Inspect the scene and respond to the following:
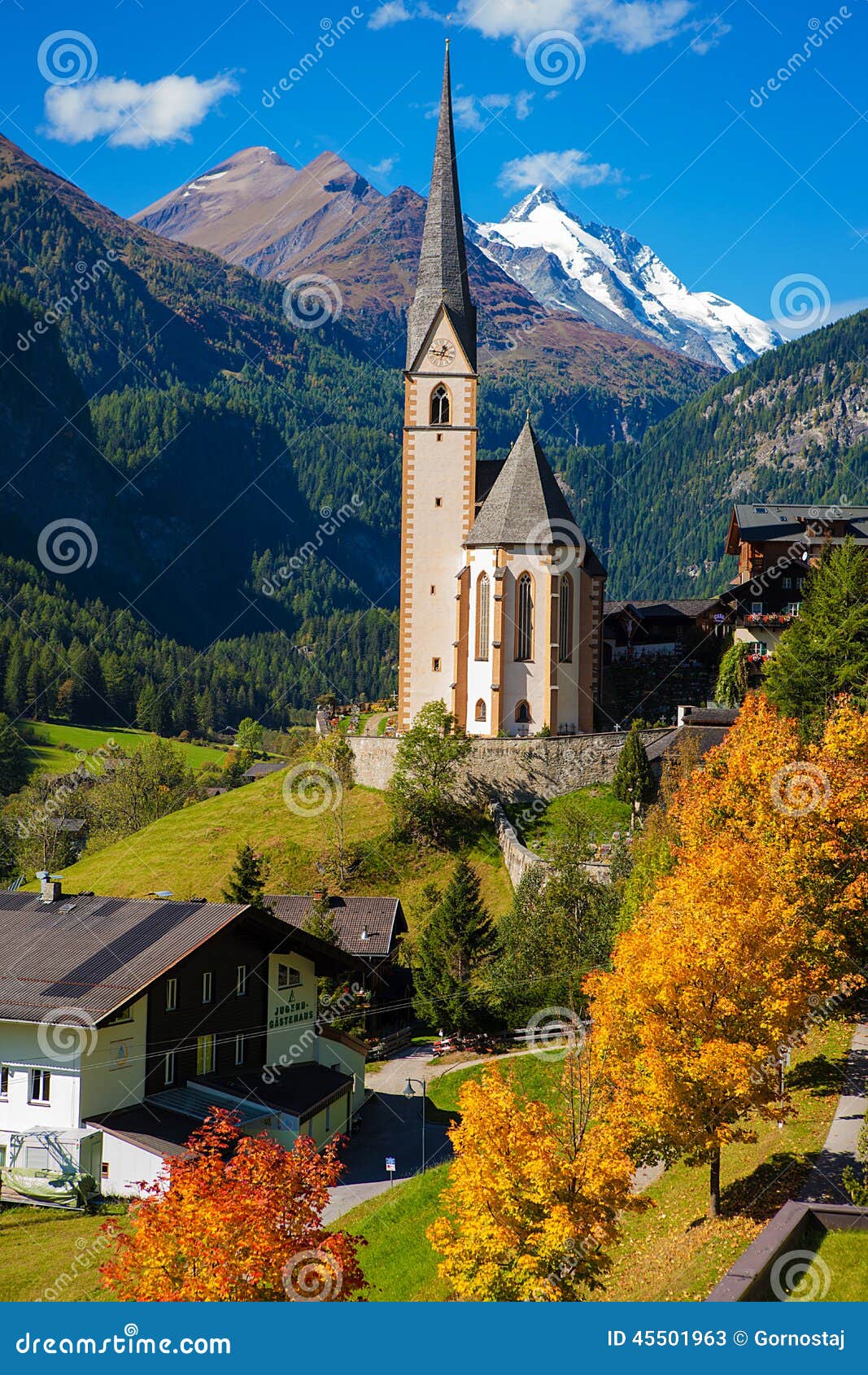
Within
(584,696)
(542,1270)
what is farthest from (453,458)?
A: (542,1270)

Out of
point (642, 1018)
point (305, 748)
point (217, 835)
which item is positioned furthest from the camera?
point (305, 748)

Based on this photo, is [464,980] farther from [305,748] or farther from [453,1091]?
[305,748]

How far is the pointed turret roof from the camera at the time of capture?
216 ft

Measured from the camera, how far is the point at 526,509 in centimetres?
6631

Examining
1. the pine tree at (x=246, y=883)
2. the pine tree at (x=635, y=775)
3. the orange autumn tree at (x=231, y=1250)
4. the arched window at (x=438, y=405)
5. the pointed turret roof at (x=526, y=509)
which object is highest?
the arched window at (x=438, y=405)

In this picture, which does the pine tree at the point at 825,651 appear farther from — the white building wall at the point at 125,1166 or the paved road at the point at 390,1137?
the white building wall at the point at 125,1166

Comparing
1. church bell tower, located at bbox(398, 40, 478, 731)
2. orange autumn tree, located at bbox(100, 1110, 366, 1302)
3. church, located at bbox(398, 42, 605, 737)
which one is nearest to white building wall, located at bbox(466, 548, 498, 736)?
church, located at bbox(398, 42, 605, 737)

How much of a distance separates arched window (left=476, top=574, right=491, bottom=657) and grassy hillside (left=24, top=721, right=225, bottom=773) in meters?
74.9

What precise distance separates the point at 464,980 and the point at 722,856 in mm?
20761

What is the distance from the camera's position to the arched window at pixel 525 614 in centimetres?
6594

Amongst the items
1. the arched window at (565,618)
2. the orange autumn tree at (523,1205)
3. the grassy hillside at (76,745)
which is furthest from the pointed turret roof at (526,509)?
the grassy hillside at (76,745)

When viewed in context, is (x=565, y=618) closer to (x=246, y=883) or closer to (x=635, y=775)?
(x=635, y=775)

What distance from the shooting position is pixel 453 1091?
4297 centimetres

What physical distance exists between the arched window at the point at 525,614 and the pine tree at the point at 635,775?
32.0 ft
